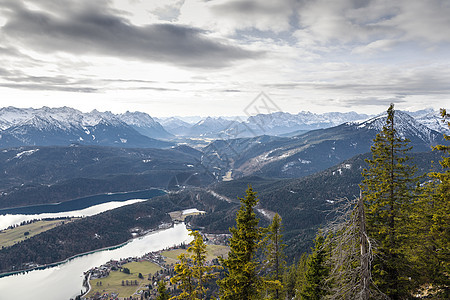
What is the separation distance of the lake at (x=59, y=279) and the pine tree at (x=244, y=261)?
141 meters

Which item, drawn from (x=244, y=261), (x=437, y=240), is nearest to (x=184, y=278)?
(x=244, y=261)

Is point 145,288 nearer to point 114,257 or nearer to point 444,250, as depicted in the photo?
point 114,257

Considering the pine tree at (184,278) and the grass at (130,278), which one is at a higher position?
the pine tree at (184,278)

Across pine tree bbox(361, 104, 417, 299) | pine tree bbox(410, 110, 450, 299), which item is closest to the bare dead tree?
pine tree bbox(361, 104, 417, 299)

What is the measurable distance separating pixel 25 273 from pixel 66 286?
48975mm

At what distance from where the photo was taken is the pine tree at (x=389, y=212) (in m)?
21.1

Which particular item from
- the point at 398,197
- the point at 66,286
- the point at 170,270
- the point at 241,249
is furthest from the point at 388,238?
the point at 66,286

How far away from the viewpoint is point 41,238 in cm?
19225

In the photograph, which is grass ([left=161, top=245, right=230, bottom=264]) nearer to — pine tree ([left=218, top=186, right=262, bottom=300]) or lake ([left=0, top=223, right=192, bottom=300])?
lake ([left=0, top=223, right=192, bottom=300])

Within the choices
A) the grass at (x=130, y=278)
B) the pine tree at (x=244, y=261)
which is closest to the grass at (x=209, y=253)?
the grass at (x=130, y=278)

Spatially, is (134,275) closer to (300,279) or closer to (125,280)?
(125,280)

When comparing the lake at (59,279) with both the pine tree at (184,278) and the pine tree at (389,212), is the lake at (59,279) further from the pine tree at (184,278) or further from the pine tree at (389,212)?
the pine tree at (389,212)

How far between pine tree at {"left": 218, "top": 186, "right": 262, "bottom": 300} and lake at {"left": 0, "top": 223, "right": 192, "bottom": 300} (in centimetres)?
14143

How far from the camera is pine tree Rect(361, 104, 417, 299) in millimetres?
21078
